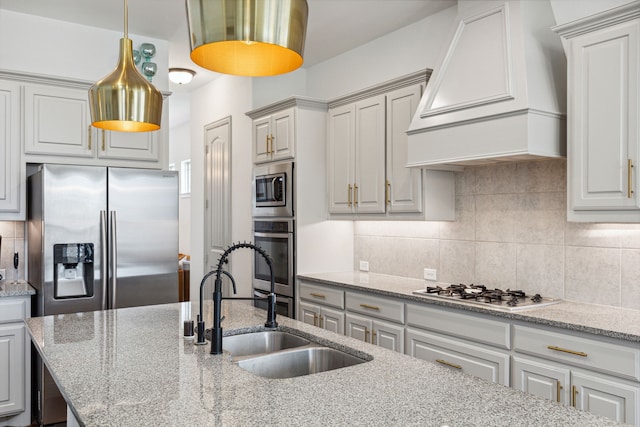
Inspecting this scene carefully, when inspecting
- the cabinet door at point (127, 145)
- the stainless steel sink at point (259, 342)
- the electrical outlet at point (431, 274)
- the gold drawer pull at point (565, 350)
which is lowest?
the gold drawer pull at point (565, 350)

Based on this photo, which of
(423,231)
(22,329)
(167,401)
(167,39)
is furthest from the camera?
(167,39)

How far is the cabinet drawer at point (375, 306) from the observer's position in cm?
342

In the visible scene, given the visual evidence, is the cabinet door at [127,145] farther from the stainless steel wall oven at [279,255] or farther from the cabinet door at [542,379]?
the cabinet door at [542,379]

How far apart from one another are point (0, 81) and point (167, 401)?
3.26 metres

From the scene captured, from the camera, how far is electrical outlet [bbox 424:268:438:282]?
12.9ft

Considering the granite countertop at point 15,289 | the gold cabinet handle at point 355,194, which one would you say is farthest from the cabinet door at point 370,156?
the granite countertop at point 15,289

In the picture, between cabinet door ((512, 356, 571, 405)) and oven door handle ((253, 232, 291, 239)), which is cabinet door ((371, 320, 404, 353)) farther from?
oven door handle ((253, 232, 291, 239))

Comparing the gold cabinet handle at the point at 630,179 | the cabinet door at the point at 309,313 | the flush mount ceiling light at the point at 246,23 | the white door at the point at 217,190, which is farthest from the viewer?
the white door at the point at 217,190

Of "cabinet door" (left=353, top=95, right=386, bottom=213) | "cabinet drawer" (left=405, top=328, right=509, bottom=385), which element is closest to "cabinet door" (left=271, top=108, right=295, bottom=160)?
"cabinet door" (left=353, top=95, right=386, bottom=213)

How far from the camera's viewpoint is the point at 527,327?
2676 mm

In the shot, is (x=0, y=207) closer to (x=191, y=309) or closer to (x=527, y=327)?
(x=191, y=309)

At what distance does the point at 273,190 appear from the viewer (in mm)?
4512

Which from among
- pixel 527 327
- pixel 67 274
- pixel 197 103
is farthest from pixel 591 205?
pixel 197 103

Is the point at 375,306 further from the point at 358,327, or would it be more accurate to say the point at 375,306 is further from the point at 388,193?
the point at 388,193
